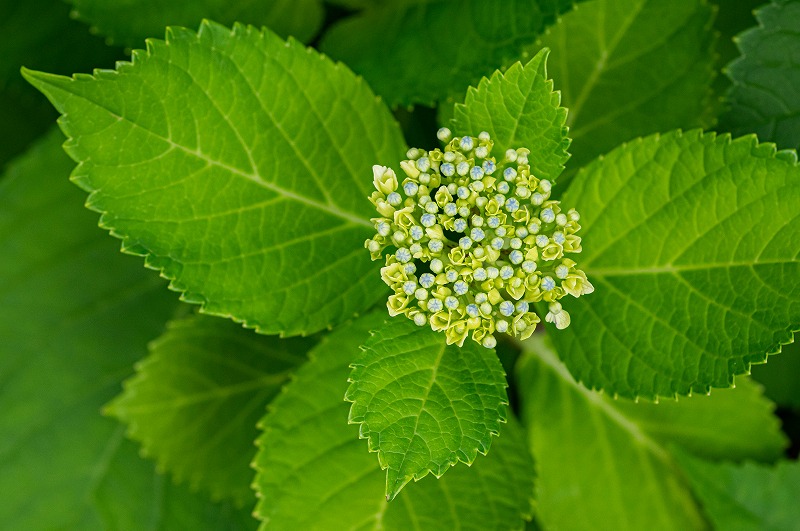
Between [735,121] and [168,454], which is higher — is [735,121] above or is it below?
above

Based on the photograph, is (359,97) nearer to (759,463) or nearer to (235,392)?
(235,392)

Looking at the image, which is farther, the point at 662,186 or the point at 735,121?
the point at 735,121

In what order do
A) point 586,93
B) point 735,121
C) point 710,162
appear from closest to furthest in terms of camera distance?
point 710,162, point 735,121, point 586,93

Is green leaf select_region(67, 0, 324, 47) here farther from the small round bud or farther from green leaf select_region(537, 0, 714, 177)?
the small round bud

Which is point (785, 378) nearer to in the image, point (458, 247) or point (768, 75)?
point (768, 75)

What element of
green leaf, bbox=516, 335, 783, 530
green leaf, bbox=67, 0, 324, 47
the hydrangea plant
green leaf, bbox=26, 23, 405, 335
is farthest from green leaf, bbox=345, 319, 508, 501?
green leaf, bbox=67, 0, 324, 47

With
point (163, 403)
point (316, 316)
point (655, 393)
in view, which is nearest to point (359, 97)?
point (316, 316)
